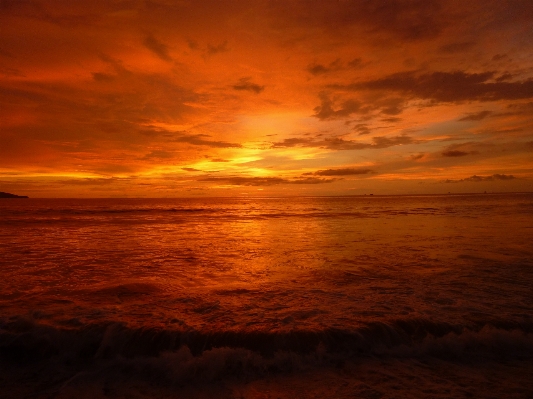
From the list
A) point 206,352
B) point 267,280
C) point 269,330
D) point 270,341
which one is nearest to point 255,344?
point 270,341

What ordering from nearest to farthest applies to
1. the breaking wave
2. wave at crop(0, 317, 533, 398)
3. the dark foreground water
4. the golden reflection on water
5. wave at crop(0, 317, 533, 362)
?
the dark foreground water → wave at crop(0, 317, 533, 398) → the breaking wave → wave at crop(0, 317, 533, 362) → the golden reflection on water

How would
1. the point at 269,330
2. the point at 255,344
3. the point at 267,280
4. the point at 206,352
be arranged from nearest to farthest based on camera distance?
the point at 206,352 → the point at 255,344 → the point at 269,330 → the point at 267,280

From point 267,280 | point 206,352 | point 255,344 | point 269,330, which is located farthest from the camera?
point 267,280

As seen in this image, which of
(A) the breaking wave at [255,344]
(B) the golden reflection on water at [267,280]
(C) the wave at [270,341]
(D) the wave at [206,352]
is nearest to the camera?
(D) the wave at [206,352]

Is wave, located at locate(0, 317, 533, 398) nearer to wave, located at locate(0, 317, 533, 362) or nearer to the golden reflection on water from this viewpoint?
wave, located at locate(0, 317, 533, 362)

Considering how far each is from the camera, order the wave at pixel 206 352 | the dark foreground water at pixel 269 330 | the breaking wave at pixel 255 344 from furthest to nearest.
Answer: the breaking wave at pixel 255 344
the wave at pixel 206 352
the dark foreground water at pixel 269 330

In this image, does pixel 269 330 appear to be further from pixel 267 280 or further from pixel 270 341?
pixel 267 280

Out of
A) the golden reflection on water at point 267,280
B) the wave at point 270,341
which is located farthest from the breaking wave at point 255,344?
the golden reflection on water at point 267,280

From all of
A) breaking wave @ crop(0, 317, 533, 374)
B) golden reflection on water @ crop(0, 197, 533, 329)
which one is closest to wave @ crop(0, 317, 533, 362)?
breaking wave @ crop(0, 317, 533, 374)

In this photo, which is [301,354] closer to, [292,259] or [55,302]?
[55,302]

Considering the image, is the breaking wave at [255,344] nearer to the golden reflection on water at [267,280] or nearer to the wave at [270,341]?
the wave at [270,341]

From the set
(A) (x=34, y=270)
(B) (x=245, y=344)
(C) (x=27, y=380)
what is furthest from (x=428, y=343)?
(A) (x=34, y=270)

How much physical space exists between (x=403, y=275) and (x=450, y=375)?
5521mm

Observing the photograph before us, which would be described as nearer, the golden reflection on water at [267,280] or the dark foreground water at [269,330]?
the dark foreground water at [269,330]
